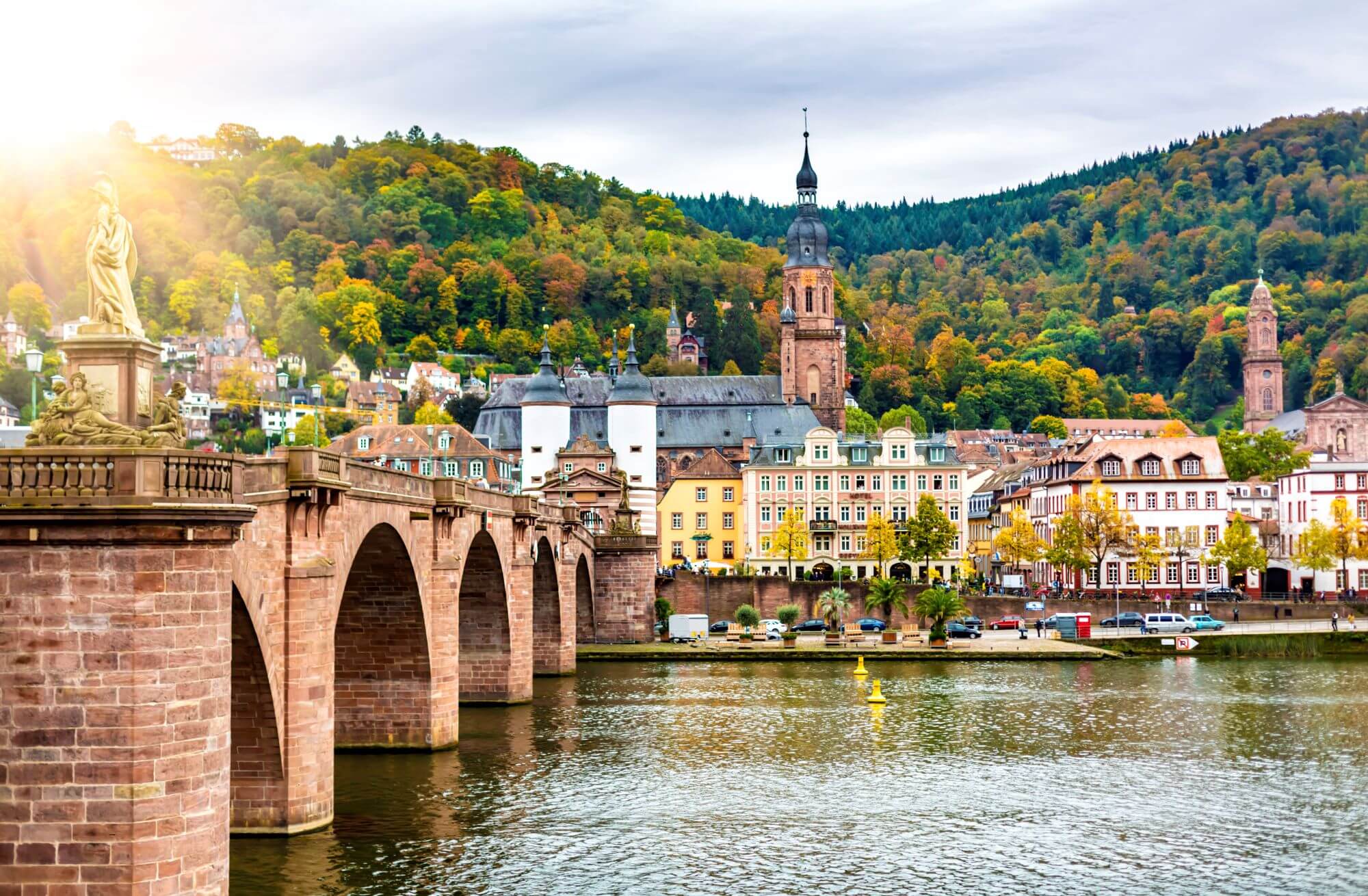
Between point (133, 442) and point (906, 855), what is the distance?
18.2 metres

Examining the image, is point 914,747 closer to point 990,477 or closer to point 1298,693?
point 1298,693

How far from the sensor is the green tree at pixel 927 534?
110 metres

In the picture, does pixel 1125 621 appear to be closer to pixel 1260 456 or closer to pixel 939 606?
pixel 939 606

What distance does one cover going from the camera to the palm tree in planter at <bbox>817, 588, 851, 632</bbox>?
303 feet

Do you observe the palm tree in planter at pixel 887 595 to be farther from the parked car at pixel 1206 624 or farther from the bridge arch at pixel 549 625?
the bridge arch at pixel 549 625

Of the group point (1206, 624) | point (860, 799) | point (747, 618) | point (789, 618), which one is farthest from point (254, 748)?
point (1206, 624)

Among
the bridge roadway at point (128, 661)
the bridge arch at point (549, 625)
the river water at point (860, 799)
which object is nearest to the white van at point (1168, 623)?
the river water at point (860, 799)

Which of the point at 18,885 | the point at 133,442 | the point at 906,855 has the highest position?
the point at 133,442

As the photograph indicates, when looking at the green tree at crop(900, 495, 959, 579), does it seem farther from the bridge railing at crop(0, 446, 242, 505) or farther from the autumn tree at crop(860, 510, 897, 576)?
the bridge railing at crop(0, 446, 242, 505)

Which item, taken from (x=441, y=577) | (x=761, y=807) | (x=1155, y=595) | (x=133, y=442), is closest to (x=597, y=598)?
(x=1155, y=595)

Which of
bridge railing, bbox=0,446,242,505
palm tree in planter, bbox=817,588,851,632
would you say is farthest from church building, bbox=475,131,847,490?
bridge railing, bbox=0,446,242,505

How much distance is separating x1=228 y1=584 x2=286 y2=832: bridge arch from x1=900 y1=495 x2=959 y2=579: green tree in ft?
266

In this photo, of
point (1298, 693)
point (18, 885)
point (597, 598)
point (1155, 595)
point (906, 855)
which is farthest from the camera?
point (1155, 595)

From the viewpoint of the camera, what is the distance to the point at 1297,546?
108 m
